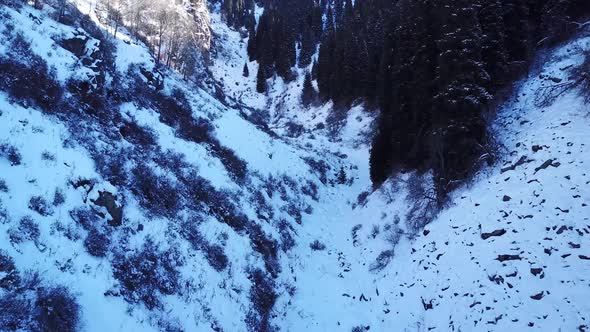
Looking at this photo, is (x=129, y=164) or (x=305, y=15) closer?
(x=129, y=164)

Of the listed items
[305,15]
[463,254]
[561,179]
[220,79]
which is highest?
[561,179]

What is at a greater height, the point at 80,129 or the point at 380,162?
the point at 80,129

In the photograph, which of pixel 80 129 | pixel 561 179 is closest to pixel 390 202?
pixel 561 179

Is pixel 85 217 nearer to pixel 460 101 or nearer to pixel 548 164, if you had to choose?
pixel 548 164

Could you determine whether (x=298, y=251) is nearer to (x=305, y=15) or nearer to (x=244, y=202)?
(x=244, y=202)

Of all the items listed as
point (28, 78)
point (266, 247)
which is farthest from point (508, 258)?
point (28, 78)

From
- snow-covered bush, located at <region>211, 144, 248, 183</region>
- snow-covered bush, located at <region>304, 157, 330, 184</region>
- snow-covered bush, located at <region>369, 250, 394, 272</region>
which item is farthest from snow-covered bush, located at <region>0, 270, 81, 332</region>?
snow-covered bush, located at <region>304, 157, 330, 184</region>

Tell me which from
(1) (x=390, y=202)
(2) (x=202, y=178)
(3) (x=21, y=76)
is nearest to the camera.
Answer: (3) (x=21, y=76)
